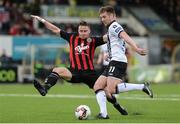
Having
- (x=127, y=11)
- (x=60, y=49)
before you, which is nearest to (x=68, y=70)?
(x=60, y=49)

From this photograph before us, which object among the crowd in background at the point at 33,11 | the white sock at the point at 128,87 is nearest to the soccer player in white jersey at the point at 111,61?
the white sock at the point at 128,87

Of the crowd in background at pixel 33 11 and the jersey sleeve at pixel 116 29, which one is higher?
the jersey sleeve at pixel 116 29

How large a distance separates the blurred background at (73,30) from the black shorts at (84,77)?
15.7m

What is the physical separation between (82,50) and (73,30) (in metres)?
20.6

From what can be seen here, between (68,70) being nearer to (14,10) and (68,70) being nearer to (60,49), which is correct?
(60,49)

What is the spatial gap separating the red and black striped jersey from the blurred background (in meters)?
15.5

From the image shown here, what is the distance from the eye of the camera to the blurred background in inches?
1228

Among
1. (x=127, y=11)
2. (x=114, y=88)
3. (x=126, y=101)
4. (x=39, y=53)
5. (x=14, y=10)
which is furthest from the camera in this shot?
(x=127, y=11)

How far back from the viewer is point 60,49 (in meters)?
32.4

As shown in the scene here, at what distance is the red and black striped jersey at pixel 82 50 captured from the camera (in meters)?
14.2

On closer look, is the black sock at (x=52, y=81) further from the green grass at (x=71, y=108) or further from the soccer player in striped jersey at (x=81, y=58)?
the green grass at (x=71, y=108)

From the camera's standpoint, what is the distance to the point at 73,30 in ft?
114

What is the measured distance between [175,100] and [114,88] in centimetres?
574

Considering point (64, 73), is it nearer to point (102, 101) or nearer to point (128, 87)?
point (102, 101)
